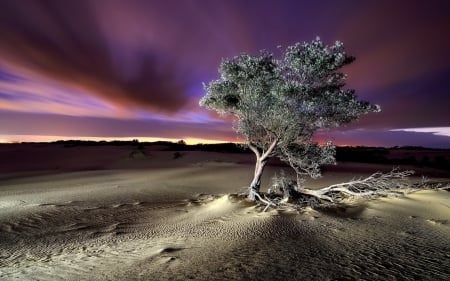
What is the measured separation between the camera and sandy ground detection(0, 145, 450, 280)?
464cm

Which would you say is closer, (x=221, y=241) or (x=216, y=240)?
(x=221, y=241)

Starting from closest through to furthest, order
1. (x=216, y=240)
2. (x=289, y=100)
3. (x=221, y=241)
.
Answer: (x=221, y=241) → (x=216, y=240) → (x=289, y=100)

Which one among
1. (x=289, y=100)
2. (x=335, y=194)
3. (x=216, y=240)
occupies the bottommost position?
(x=216, y=240)

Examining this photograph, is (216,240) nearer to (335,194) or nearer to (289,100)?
(289,100)

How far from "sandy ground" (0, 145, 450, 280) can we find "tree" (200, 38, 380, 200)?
2283mm

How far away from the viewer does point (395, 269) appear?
4512 mm

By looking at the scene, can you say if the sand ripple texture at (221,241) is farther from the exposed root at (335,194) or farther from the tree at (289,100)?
the tree at (289,100)

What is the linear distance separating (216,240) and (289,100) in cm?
469

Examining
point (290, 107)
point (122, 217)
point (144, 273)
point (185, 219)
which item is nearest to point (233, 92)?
point (290, 107)

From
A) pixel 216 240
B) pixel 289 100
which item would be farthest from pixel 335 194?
pixel 216 240

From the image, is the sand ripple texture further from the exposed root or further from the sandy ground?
the exposed root

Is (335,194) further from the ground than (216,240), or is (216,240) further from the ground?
(335,194)

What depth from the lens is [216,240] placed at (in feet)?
20.8

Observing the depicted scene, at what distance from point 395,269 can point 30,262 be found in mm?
6438
